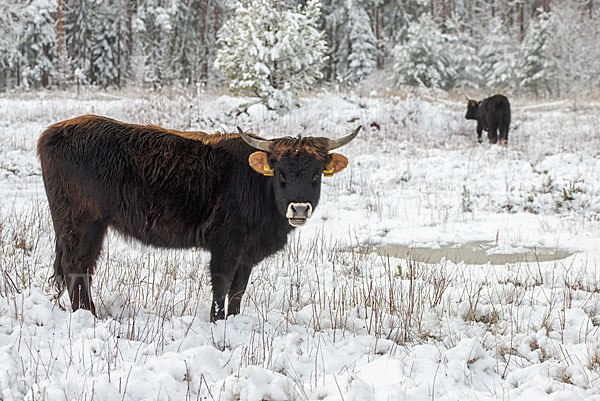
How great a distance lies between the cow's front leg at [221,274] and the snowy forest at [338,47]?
25.2 m

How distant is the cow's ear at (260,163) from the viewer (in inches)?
166

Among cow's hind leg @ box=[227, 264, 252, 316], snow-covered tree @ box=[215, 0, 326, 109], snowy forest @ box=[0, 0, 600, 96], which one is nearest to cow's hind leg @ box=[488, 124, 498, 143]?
snow-covered tree @ box=[215, 0, 326, 109]

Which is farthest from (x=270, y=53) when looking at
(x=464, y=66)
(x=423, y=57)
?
(x=464, y=66)

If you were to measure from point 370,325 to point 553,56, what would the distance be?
116 feet

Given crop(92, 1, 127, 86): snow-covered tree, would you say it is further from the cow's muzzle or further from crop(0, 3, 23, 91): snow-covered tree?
the cow's muzzle

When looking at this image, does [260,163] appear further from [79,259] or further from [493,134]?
[493,134]

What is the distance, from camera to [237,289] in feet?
14.9

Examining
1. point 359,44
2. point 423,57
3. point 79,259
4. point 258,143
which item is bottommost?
point 79,259

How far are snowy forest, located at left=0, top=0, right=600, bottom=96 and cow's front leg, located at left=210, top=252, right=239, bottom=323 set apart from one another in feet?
82.6

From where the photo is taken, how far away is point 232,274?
426 cm

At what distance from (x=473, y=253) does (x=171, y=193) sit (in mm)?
4440

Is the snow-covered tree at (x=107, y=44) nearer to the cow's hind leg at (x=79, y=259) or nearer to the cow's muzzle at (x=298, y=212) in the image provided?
the cow's hind leg at (x=79, y=259)

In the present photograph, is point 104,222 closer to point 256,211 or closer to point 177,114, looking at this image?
point 256,211

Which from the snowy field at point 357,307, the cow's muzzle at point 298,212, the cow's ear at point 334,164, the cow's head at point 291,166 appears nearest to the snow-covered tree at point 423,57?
the snowy field at point 357,307
